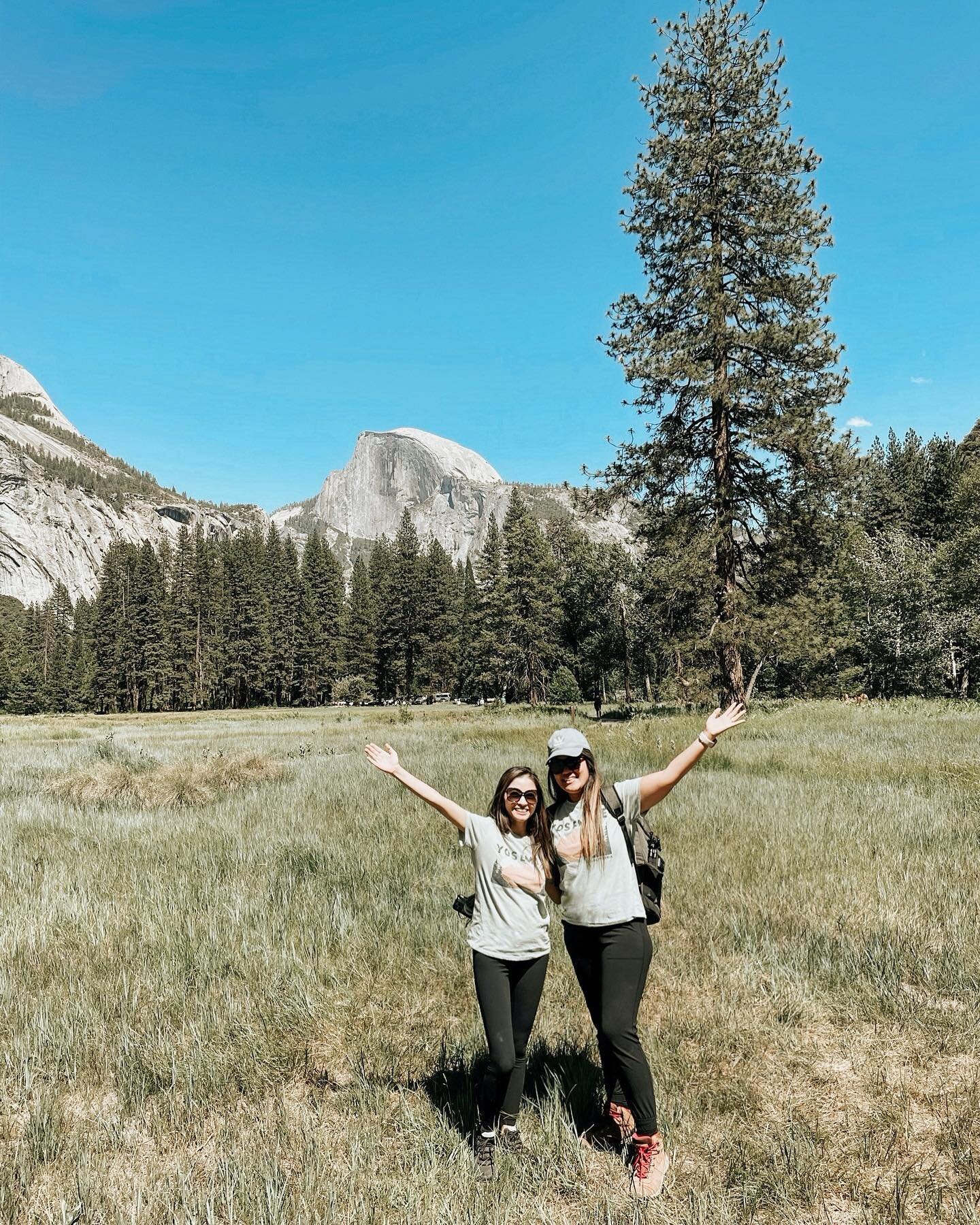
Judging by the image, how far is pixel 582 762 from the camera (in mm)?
3010

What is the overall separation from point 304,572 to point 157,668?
18927 millimetres

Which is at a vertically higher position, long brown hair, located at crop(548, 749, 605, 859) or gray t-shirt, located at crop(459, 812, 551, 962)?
long brown hair, located at crop(548, 749, 605, 859)

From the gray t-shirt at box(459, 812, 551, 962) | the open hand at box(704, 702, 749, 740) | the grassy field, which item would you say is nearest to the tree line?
the grassy field

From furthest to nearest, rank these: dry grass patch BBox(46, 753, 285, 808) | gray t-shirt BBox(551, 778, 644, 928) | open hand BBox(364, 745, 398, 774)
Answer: dry grass patch BBox(46, 753, 285, 808)
open hand BBox(364, 745, 398, 774)
gray t-shirt BBox(551, 778, 644, 928)

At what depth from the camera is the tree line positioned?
19.0m

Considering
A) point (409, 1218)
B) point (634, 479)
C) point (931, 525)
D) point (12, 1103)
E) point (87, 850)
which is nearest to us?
point (409, 1218)

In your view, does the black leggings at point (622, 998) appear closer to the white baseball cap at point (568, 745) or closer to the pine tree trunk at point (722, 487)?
the white baseball cap at point (568, 745)

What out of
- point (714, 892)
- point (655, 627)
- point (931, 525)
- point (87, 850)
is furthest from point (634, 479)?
point (931, 525)

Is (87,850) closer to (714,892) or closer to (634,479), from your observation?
(714,892)

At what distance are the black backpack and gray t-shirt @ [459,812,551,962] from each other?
0.44m

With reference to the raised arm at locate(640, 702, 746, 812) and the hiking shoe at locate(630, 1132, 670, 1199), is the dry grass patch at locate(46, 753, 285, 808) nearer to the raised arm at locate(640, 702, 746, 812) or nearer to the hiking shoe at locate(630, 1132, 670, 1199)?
the hiking shoe at locate(630, 1132, 670, 1199)

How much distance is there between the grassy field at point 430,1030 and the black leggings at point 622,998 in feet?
1.21

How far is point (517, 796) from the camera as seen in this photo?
3.05 metres

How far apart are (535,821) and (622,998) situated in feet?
2.73
